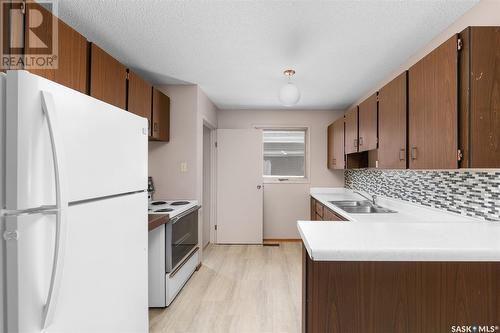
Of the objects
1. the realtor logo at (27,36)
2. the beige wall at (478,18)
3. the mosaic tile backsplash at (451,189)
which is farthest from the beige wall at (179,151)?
the beige wall at (478,18)

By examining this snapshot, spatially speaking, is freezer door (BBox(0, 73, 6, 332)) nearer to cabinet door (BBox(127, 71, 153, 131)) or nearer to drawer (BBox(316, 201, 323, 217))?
cabinet door (BBox(127, 71, 153, 131))

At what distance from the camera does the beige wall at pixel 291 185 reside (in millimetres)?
4555

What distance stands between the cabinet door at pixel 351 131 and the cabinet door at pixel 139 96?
2255 mm

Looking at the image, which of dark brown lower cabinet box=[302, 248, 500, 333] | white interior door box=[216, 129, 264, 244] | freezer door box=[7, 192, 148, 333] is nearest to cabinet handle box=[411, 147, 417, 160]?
dark brown lower cabinet box=[302, 248, 500, 333]

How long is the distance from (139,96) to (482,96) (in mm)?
2536

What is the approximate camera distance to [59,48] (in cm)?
152

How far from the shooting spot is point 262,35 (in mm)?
2025

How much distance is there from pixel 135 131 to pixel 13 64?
64 centimetres

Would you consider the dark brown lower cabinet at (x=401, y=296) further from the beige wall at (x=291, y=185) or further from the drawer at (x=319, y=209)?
the beige wall at (x=291, y=185)

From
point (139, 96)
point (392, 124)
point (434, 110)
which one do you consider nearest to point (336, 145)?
point (392, 124)

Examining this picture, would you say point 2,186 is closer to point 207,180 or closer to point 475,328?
point 475,328

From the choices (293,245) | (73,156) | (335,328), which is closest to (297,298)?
(335,328)

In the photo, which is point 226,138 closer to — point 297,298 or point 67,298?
point 297,298

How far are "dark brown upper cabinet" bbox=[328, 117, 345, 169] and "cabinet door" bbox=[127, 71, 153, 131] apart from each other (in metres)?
2.46
